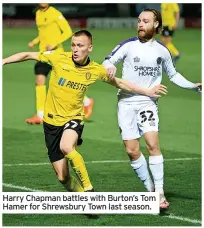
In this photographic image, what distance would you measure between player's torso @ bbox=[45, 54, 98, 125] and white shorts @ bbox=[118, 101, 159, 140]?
25.2 inches

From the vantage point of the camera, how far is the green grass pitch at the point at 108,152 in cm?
1098

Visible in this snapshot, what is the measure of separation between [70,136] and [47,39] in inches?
348

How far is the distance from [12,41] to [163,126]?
2245 centimetres

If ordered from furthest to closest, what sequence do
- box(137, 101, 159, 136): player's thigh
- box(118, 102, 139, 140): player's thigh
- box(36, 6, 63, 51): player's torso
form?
box(36, 6, 63, 51): player's torso < box(118, 102, 139, 140): player's thigh < box(137, 101, 159, 136): player's thigh

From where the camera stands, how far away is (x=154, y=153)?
37.8 feet

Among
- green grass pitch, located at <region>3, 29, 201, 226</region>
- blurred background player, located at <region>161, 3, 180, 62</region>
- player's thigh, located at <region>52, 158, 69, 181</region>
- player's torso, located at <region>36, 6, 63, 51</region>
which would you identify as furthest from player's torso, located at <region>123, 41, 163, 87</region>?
blurred background player, located at <region>161, 3, 180, 62</region>

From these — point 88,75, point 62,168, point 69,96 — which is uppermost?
point 88,75

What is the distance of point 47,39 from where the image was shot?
19641 mm

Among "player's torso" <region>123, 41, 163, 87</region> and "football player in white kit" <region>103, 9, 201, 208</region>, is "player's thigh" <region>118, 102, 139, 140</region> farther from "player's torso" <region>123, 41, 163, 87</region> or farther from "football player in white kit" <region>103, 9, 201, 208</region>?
"player's torso" <region>123, 41, 163, 87</region>

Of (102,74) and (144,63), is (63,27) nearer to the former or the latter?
(144,63)

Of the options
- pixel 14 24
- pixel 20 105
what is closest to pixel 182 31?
pixel 14 24

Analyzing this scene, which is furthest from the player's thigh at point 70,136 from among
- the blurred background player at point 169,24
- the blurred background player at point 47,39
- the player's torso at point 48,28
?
the blurred background player at point 169,24

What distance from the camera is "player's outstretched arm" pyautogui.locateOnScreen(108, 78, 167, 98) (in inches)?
446

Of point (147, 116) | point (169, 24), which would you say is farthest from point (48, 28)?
point (169, 24)
